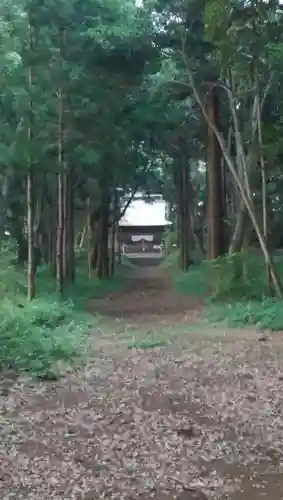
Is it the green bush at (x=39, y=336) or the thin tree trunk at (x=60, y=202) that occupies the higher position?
the thin tree trunk at (x=60, y=202)

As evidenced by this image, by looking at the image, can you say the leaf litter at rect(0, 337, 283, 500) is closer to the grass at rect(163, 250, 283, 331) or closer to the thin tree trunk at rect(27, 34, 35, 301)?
the grass at rect(163, 250, 283, 331)

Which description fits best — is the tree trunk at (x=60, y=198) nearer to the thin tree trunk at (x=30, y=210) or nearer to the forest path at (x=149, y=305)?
the forest path at (x=149, y=305)

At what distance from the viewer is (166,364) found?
843 cm

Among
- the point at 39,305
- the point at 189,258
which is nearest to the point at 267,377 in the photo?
the point at 39,305

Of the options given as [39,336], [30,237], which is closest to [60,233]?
[30,237]

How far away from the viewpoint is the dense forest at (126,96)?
42.1 ft

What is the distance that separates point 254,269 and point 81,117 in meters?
5.04

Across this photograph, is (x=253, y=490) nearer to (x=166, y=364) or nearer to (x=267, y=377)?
(x=267, y=377)

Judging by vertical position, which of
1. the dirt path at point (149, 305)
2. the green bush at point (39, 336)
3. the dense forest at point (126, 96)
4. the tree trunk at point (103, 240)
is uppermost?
the dense forest at point (126, 96)

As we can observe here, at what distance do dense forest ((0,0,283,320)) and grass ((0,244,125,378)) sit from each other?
81 cm

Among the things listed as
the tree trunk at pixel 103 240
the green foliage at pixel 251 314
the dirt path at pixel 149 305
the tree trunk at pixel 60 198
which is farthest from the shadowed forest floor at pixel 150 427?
the tree trunk at pixel 103 240

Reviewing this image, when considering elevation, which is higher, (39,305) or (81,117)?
(81,117)

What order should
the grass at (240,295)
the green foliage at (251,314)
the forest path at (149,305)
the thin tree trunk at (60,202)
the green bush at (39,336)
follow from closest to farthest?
the green bush at (39,336), the green foliage at (251,314), the grass at (240,295), the forest path at (149,305), the thin tree trunk at (60,202)

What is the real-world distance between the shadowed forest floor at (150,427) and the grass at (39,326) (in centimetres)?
36
